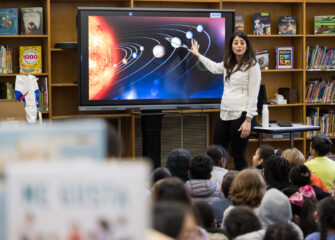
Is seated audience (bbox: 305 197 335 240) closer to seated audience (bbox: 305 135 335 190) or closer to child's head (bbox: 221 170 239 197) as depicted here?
child's head (bbox: 221 170 239 197)

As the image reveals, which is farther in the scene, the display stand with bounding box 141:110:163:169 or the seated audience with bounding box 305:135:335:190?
the display stand with bounding box 141:110:163:169

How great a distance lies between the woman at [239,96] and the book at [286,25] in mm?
2159

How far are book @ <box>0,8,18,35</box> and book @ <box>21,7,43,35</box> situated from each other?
0.07 meters

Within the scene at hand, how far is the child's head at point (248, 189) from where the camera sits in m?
2.71

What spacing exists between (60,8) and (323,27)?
281 centimetres

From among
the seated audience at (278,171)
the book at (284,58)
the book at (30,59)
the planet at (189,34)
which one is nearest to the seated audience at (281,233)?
the seated audience at (278,171)

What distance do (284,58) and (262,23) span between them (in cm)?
46

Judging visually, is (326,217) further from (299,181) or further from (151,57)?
(151,57)

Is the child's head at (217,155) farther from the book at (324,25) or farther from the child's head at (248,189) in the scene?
the book at (324,25)

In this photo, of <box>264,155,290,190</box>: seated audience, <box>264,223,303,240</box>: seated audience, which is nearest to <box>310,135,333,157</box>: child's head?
<box>264,155,290,190</box>: seated audience

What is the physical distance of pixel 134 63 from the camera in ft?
17.7

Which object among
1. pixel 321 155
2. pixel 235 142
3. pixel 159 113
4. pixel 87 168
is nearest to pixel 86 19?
pixel 159 113

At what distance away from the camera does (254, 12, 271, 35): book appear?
20.8 ft

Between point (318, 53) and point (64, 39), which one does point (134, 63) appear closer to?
point (64, 39)
